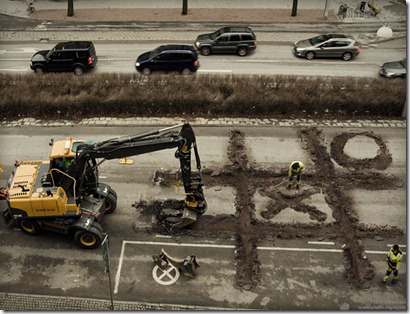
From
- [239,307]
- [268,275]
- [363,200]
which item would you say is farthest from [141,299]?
[363,200]

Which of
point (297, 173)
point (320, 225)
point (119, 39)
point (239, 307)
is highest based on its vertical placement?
point (119, 39)

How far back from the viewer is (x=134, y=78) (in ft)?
86.1

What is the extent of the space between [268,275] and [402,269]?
484 cm

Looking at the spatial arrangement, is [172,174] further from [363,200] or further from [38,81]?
[38,81]

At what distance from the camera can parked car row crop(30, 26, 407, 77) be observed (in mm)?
28250

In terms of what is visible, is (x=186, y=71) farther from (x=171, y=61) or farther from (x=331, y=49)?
(x=331, y=49)

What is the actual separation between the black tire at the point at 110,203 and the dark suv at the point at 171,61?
12.1m

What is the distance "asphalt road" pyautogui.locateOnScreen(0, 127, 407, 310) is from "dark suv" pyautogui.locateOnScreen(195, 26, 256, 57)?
40.6 feet

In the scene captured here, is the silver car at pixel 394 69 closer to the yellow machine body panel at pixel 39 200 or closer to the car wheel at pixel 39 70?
the yellow machine body panel at pixel 39 200

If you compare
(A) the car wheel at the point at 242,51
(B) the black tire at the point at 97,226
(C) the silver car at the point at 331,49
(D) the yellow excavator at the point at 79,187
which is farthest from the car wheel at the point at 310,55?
(B) the black tire at the point at 97,226

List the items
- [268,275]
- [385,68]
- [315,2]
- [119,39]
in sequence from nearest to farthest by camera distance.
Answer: [268,275] < [385,68] < [119,39] < [315,2]

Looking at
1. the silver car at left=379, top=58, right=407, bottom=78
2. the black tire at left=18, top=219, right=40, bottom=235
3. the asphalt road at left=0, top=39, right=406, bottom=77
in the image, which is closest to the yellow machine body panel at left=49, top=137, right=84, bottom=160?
the black tire at left=18, top=219, right=40, bottom=235

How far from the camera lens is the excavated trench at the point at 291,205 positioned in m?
17.0

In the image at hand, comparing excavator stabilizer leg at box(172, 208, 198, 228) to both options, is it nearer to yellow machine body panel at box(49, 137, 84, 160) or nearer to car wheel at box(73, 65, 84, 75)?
yellow machine body panel at box(49, 137, 84, 160)
